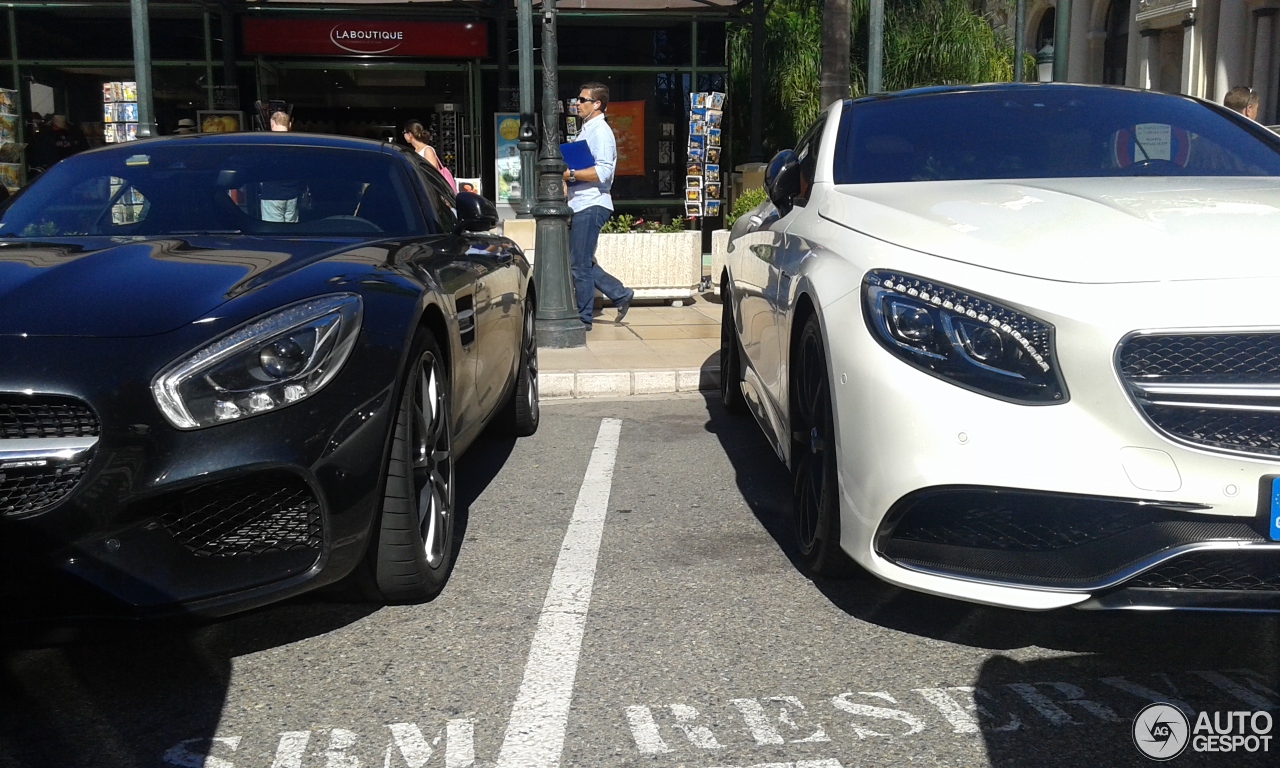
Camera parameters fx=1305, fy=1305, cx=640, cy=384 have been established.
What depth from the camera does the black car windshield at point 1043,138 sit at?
4.48m

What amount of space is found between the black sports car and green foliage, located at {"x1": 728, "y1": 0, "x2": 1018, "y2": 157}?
19.4 meters

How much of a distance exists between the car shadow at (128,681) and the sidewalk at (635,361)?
434 cm

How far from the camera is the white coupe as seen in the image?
2.87 metres

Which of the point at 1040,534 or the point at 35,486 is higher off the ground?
the point at 35,486

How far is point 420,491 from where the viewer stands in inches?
150

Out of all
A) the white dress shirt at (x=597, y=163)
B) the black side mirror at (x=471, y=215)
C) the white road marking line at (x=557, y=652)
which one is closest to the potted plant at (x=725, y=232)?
the white dress shirt at (x=597, y=163)

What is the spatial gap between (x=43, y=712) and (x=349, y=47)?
1412 centimetres

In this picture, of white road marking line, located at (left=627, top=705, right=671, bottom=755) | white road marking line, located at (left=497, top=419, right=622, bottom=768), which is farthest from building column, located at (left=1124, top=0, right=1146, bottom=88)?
white road marking line, located at (left=627, top=705, right=671, bottom=755)

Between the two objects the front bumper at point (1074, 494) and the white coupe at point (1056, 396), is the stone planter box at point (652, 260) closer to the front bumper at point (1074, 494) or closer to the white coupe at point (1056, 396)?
the white coupe at point (1056, 396)

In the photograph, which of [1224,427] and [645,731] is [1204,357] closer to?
[1224,427]

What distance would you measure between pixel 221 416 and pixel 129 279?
2.05 feet

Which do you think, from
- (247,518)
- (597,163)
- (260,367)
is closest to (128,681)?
(247,518)

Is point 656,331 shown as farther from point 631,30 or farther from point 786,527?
point 631,30

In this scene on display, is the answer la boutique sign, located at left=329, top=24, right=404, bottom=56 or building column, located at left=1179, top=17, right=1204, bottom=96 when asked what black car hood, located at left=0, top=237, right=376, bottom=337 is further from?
building column, located at left=1179, top=17, right=1204, bottom=96
